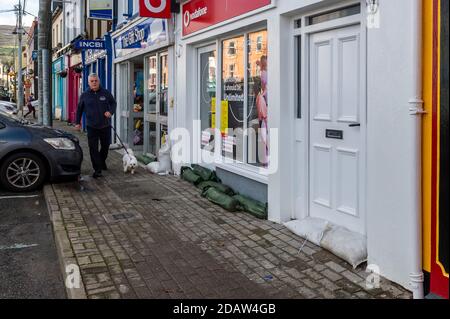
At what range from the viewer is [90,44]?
14.5 m

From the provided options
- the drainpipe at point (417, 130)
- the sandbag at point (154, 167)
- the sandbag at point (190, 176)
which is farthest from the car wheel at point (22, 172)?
the drainpipe at point (417, 130)

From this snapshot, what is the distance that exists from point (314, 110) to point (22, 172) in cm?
515

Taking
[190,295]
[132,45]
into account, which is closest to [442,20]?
[190,295]

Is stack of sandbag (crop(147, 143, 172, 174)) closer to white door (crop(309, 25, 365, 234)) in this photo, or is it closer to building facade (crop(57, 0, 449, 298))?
building facade (crop(57, 0, 449, 298))

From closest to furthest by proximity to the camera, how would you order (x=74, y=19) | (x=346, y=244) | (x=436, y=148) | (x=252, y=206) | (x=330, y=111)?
1. (x=436, y=148)
2. (x=346, y=244)
3. (x=330, y=111)
4. (x=252, y=206)
5. (x=74, y=19)

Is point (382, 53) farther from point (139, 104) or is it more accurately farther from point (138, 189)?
point (139, 104)

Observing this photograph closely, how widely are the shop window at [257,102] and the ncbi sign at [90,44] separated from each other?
8.44 metres

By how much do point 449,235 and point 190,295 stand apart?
1.95 m

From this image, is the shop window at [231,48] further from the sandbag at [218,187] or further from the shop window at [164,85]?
the shop window at [164,85]

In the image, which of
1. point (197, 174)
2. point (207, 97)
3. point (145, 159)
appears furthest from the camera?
point (145, 159)

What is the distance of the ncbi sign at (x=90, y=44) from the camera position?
46.5 feet

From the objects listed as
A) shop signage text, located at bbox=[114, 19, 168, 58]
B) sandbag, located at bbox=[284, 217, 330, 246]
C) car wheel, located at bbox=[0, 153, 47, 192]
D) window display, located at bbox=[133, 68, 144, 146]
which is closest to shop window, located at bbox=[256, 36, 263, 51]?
sandbag, located at bbox=[284, 217, 330, 246]

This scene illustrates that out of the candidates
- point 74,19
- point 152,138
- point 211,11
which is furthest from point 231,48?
point 74,19

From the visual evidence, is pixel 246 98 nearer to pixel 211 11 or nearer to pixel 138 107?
pixel 211 11
